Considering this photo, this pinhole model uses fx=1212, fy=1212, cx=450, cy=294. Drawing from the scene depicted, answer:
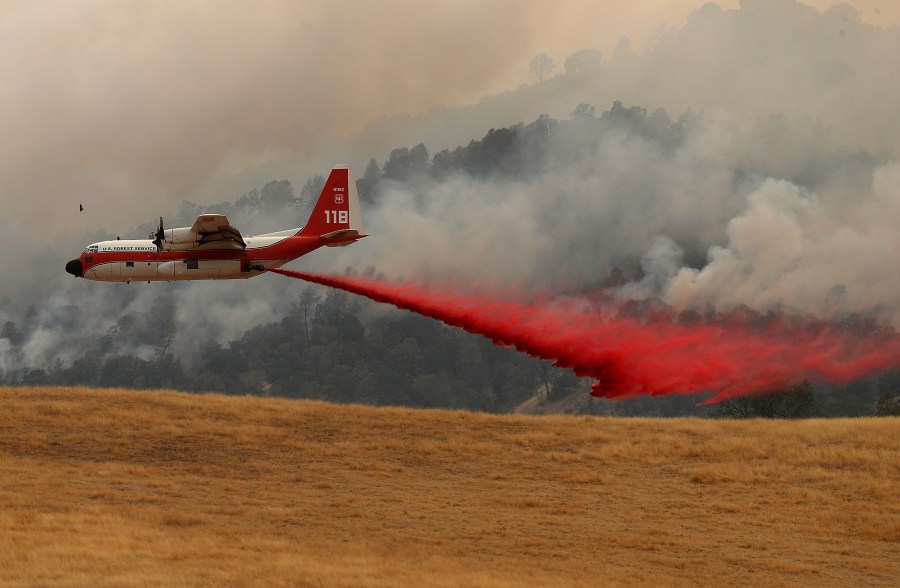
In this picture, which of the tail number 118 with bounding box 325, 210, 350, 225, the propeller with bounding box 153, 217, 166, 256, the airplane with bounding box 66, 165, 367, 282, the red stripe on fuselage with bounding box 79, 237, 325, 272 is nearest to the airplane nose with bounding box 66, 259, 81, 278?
the airplane with bounding box 66, 165, 367, 282

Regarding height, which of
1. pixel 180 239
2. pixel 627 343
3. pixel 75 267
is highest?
pixel 180 239

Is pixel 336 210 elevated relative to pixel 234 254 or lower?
elevated

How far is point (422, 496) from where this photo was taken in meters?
52.7

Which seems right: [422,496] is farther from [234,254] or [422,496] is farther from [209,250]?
[209,250]

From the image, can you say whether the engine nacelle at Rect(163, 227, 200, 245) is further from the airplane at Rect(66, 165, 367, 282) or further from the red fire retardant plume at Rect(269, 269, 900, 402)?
the red fire retardant plume at Rect(269, 269, 900, 402)

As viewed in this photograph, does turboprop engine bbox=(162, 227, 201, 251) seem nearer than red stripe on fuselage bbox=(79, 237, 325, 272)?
Yes

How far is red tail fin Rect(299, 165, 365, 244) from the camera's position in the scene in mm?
75688

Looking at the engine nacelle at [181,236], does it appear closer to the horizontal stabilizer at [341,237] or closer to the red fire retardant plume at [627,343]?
the red fire retardant plume at [627,343]

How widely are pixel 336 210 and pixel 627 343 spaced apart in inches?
860

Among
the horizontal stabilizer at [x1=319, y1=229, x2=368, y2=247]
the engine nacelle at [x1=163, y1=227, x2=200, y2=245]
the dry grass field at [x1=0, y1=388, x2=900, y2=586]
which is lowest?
the dry grass field at [x1=0, y1=388, x2=900, y2=586]

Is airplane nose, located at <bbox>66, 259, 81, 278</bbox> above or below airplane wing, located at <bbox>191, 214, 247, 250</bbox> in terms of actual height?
below

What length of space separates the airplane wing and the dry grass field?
31.6 feet

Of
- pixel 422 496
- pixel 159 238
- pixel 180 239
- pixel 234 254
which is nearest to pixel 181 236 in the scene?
pixel 180 239

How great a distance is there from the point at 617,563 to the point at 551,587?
6.06 metres
